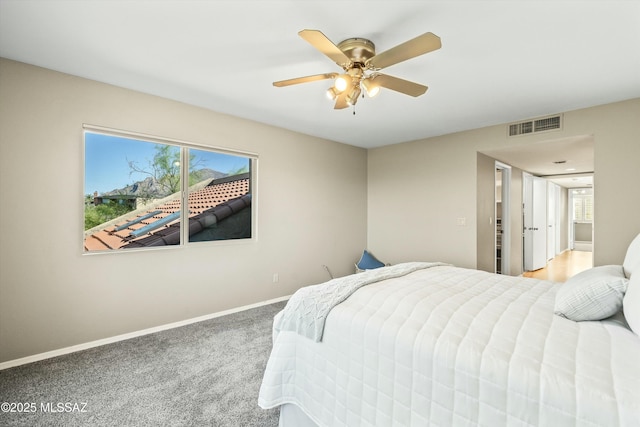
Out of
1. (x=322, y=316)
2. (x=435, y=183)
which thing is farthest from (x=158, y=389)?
(x=435, y=183)

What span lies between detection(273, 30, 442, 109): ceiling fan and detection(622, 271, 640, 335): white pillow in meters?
→ 1.49

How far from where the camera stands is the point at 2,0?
5.43 ft

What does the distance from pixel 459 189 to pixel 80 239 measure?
460cm

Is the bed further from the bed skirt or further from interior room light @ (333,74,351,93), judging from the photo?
interior room light @ (333,74,351,93)

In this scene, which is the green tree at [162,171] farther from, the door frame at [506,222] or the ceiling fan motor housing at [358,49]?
the door frame at [506,222]

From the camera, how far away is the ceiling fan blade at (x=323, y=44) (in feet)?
5.03

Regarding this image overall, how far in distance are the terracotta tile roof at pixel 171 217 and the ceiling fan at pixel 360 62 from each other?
6.14ft

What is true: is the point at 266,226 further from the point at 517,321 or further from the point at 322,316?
the point at 517,321

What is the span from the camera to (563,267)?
628cm

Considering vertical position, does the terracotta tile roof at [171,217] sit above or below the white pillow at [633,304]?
above

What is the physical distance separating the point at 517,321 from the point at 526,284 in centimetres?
94

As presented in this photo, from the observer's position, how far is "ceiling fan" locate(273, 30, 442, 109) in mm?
1655

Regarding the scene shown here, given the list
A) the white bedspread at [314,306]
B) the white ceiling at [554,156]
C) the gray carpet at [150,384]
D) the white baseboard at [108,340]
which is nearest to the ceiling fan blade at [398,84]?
the white bedspread at [314,306]

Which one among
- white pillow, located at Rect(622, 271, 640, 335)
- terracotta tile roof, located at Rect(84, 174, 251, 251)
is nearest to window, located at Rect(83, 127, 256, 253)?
terracotta tile roof, located at Rect(84, 174, 251, 251)
